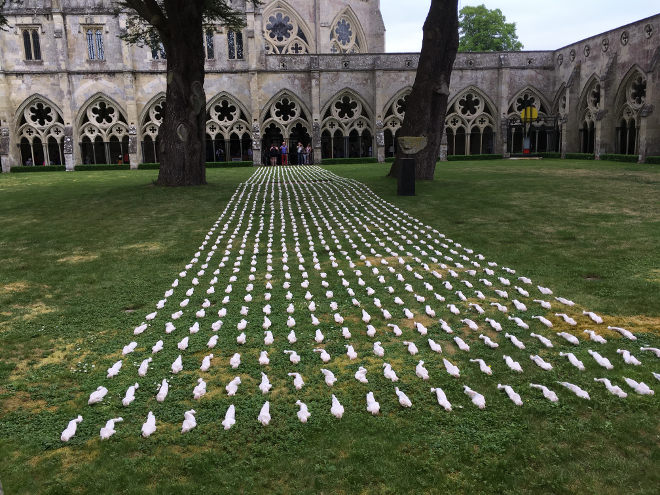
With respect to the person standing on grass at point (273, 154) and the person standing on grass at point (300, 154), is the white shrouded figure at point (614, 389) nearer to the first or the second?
the person standing on grass at point (273, 154)

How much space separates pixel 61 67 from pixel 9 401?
107 feet

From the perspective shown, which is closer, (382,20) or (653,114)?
(653,114)

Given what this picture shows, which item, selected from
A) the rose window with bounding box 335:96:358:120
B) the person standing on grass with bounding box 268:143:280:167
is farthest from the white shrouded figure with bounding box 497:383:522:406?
the rose window with bounding box 335:96:358:120

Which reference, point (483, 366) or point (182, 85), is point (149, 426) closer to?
A: point (483, 366)

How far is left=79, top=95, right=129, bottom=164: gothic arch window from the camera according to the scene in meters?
31.7

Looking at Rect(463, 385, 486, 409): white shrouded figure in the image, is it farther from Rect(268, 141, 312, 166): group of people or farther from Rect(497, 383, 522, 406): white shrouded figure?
Rect(268, 141, 312, 166): group of people

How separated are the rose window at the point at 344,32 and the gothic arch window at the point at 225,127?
11.7 metres

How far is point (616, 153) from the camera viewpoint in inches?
1101

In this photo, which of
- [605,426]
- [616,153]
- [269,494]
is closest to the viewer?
[269,494]

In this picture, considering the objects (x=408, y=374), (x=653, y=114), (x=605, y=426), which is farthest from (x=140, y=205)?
(x=653, y=114)

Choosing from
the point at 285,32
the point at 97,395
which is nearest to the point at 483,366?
the point at 97,395

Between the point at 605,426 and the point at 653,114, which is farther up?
the point at 653,114

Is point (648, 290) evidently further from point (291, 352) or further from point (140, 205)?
point (140, 205)

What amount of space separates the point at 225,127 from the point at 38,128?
11.4 metres
